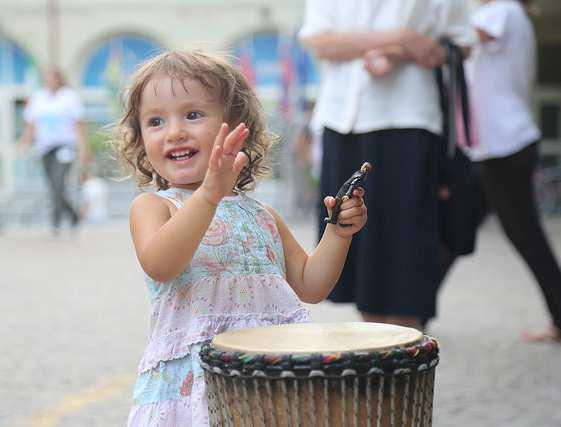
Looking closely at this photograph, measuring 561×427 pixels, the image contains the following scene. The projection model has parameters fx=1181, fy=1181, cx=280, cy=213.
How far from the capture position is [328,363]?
6.47 feet

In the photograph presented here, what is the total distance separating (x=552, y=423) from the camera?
3674 millimetres

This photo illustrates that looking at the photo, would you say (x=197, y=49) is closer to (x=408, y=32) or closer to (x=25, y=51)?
(x=408, y=32)

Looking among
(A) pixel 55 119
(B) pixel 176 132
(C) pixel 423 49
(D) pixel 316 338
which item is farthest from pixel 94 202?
(D) pixel 316 338

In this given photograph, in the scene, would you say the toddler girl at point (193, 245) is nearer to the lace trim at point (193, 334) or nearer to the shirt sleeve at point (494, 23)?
the lace trim at point (193, 334)

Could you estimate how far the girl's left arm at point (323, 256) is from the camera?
2475mm

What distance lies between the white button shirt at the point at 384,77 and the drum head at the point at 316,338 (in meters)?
2.12

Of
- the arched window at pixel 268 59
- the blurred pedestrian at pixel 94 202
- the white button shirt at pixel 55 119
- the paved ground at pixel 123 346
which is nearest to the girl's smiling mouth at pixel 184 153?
the paved ground at pixel 123 346

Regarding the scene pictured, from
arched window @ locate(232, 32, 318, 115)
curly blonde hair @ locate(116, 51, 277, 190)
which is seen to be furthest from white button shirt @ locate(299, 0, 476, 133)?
arched window @ locate(232, 32, 318, 115)

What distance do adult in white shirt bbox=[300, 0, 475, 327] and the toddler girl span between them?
5.54 feet

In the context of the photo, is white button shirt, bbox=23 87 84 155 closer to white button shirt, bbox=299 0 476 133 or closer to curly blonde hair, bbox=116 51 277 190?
white button shirt, bbox=299 0 476 133

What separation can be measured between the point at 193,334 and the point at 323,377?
49 centimetres

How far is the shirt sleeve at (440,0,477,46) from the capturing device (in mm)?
4344

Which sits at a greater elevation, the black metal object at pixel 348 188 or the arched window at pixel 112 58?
the arched window at pixel 112 58

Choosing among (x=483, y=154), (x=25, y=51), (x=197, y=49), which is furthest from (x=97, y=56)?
(x=197, y=49)
